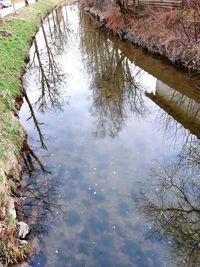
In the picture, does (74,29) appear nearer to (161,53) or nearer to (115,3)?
(115,3)

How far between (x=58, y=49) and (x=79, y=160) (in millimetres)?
15563

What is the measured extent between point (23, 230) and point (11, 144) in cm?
359

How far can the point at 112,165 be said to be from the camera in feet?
34.9

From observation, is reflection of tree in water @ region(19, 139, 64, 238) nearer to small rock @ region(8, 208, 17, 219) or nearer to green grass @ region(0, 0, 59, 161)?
small rock @ region(8, 208, 17, 219)

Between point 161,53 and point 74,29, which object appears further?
point 74,29

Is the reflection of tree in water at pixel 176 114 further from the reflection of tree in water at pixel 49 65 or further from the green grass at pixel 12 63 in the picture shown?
the green grass at pixel 12 63

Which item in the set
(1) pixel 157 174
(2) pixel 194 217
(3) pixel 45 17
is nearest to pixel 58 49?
(3) pixel 45 17

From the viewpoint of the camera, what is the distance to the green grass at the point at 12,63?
10992mm

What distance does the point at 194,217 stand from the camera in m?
8.52

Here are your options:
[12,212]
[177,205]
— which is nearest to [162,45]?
[177,205]

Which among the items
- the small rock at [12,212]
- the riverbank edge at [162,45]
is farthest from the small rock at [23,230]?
the riverbank edge at [162,45]

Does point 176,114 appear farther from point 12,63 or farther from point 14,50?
point 14,50

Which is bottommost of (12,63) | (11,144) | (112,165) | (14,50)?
(112,165)

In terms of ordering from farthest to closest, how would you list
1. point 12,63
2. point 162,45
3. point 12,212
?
point 162,45 < point 12,63 < point 12,212
